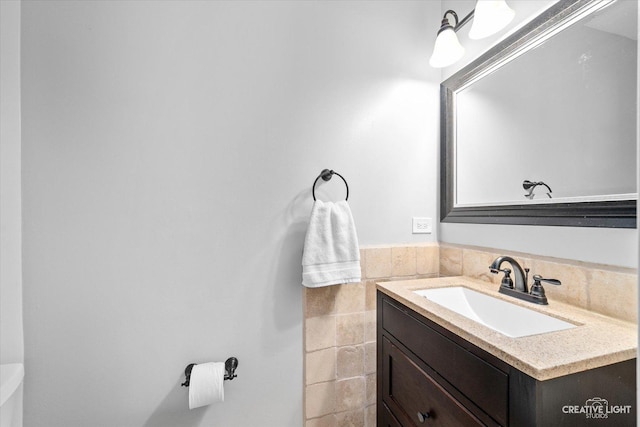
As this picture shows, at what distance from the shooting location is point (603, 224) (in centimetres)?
78

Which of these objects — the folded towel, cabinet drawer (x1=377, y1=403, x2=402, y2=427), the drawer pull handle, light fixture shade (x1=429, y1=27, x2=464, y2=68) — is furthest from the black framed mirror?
cabinet drawer (x1=377, y1=403, x2=402, y2=427)

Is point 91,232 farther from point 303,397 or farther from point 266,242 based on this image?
point 303,397

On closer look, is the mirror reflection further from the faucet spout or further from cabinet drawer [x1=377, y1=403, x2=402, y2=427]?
cabinet drawer [x1=377, y1=403, x2=402, y2=427]

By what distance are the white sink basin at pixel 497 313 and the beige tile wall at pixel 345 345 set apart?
277mm

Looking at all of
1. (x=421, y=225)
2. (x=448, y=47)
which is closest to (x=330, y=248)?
(x=421, y=225)

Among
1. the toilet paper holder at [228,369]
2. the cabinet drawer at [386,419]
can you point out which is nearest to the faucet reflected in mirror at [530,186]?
the cabinet drawer at [386,419]

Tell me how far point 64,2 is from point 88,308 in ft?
3.67

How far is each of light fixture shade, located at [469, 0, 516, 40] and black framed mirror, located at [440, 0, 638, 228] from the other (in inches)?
3.2

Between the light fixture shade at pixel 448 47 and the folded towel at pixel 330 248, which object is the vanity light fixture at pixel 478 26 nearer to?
the light fixture shade at pixel 448 47

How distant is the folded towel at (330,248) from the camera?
115 centimetres

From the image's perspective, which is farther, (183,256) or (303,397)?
(303,397)

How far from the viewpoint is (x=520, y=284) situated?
3.17ft

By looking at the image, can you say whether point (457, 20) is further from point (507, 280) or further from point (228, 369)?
point (228, 369)

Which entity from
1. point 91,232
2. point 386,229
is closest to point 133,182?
point 91,232
